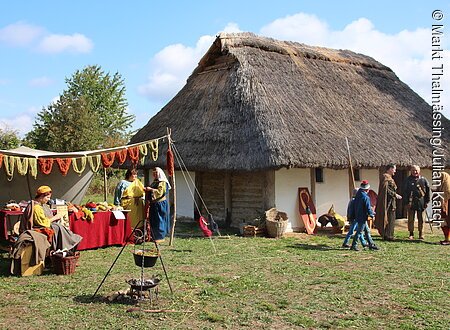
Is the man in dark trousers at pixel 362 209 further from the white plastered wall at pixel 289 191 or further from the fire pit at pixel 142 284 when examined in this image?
the fire pit at pixel 142 284

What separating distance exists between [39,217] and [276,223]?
5.61 meters

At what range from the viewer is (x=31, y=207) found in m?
7.50

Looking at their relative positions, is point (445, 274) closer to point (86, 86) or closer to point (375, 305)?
point (375, 305)

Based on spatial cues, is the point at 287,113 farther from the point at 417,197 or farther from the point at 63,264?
the point at 63,264

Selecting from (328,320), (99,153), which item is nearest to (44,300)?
(328,320)

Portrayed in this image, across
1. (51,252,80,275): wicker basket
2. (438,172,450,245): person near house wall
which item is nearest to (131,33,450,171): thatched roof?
(438,172,450,245): person near house wall

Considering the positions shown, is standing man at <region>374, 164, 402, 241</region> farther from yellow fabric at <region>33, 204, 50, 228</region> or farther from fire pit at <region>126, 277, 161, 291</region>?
yellow fabric at <region>33, 204, 50, 228</region>

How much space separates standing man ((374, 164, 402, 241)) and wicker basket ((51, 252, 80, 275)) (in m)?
6.83

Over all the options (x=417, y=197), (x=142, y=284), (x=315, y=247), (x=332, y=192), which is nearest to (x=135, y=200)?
(x=315, y=247)

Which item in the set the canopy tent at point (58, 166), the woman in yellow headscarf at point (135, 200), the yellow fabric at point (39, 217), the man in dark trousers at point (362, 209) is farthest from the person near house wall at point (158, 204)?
the man in dark trousers at point (362, 209)

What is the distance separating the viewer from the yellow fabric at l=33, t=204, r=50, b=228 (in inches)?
296

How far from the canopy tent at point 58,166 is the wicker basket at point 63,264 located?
2412mm

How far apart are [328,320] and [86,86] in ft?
119

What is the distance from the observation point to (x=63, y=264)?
7.37 m
